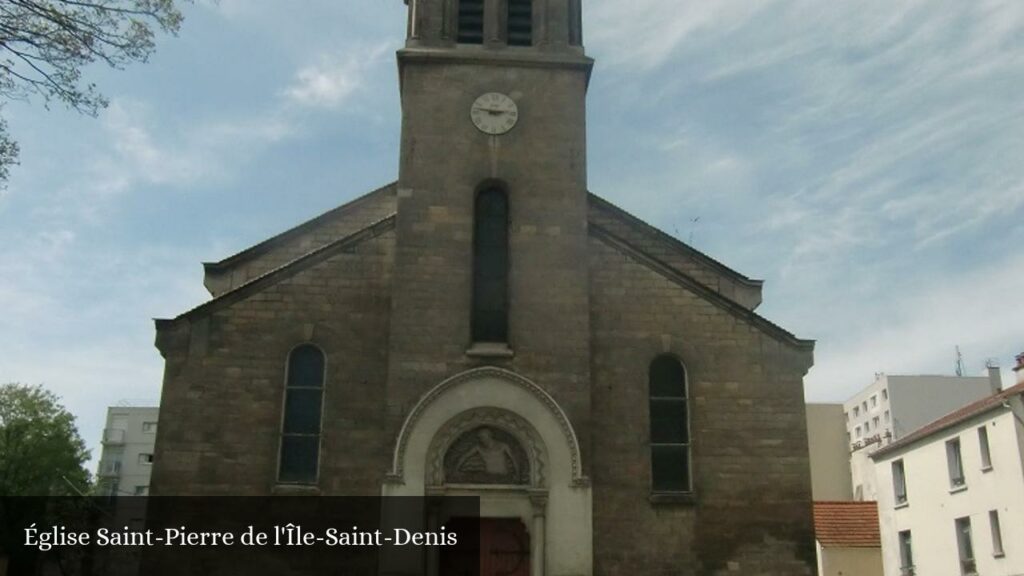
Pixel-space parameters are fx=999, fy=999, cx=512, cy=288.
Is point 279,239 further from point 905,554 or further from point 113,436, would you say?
point 113,436

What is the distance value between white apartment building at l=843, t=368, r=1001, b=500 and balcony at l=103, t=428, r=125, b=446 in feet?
171

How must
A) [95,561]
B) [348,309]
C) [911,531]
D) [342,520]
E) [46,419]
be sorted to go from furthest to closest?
1. [46,419]
2. [95,561]
3. [911,531]
4. [348,309]
5. [342,520]

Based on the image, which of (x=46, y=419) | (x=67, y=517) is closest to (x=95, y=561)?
(x=67, y=517)

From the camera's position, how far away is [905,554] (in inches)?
1372

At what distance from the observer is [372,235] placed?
64.8 ft

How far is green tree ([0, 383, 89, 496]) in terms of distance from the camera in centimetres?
4716

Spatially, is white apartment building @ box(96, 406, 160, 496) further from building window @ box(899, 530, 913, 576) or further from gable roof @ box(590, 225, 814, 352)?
gable roof @ box(590, 225, 814, 352)

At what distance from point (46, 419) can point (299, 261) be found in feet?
118

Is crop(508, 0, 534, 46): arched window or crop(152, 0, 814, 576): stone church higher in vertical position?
crop(508, 0, 534, 46): arched window

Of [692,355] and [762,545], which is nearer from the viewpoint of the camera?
[762,545]

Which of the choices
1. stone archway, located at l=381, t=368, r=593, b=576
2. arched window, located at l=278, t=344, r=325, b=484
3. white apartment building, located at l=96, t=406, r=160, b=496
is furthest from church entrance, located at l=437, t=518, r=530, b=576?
white apartment building, located at l=96, t=406, r=160, b=496

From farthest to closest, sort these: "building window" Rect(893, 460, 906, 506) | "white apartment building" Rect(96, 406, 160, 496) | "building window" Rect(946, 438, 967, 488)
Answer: "white apartment building" Rect(96, 406, 160, 496)
"building window" Rect(893, 460, 906, 506)
"building window" Rect(946, 438, 967, 488)

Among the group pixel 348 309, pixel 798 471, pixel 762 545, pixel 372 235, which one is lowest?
pixel 762 545

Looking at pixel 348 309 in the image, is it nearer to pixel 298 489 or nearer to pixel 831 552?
pixel 298 489
